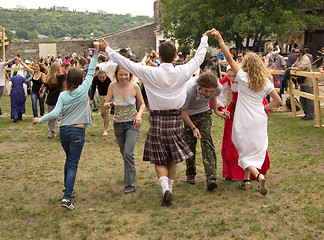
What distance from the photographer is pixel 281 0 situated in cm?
2398

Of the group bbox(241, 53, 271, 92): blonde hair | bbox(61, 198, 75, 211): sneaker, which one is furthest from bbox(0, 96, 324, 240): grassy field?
bbox(241, 53, 271, 92): blonde hair

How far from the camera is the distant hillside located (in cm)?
8456

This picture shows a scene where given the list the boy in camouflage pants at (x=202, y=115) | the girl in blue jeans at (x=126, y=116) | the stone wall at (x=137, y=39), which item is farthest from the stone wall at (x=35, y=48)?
the boy in camouflage pants at (x=202, y=115)

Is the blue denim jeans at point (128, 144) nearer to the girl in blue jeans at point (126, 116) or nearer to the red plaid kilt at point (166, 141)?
the girl in blue jeans at point (126, 116)

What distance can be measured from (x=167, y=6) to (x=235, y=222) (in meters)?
24.2

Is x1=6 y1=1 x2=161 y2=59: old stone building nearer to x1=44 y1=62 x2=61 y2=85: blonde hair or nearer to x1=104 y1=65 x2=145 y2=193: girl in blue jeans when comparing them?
x1=44 y1=62 x2=61 y2=85: blonde hair

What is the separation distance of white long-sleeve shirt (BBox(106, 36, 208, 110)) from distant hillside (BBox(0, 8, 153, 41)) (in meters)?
78.3

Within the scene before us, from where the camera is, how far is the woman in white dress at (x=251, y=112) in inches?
217

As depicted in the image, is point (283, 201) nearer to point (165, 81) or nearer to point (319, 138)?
point (165, 81)

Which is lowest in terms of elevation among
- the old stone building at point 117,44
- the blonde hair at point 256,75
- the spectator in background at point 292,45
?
the blonde hair at point 256,75

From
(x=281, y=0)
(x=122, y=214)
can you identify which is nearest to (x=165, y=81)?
(x=122, y=214)

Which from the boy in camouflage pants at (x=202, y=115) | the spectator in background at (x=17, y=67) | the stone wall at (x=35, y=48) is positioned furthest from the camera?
the stone wall at (x=35, y=48)

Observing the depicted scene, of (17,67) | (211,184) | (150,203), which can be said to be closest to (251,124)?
(211,184)

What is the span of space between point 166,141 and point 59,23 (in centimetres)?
9022
